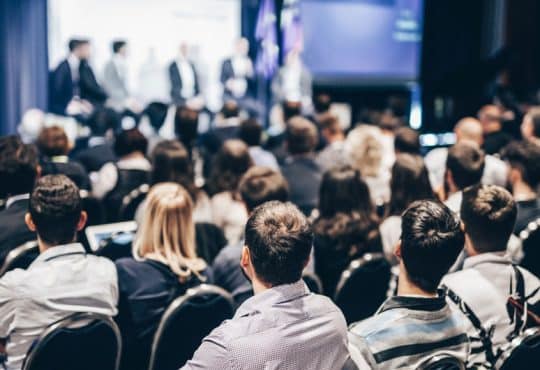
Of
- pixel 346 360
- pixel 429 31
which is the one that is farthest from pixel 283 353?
pixel 429 31

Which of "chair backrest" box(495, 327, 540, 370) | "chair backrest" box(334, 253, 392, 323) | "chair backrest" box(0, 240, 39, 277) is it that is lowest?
"chair backrest" box(334, 253, 392, 323)

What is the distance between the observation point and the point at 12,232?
9.52 ft

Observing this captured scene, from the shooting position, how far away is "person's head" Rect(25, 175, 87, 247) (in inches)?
95.3

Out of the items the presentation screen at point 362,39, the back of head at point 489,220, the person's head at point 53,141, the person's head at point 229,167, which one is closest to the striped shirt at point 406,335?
the back of head at point 489,220

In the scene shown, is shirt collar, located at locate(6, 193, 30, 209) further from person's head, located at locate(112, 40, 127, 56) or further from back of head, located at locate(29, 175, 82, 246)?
person's head, located at locate(112, 40, 127, 56)

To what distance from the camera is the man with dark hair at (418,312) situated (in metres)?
1.85

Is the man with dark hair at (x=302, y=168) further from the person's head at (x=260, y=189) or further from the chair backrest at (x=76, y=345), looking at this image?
the chair backrest at (x=76, y=345)

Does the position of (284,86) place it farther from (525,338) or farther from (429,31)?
(525,338)

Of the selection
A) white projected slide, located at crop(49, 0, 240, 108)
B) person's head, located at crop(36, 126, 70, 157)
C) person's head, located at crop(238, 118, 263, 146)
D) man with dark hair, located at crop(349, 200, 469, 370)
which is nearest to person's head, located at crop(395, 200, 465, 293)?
man with dark hair, located at crop(349, 200, 469, 370)

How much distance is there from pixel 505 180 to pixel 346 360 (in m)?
3.13

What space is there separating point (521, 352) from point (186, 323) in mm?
1160

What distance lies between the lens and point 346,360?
182cm

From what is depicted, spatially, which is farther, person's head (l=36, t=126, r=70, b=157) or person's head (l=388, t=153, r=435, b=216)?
person's head (l=36, t=126, r=70, b=157)

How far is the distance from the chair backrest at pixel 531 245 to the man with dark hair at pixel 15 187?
93.7 inches
